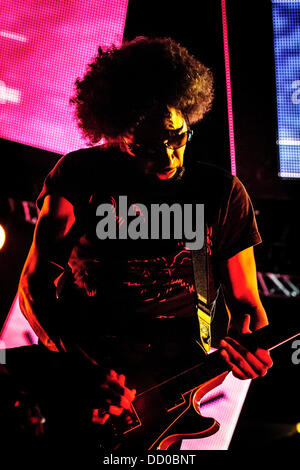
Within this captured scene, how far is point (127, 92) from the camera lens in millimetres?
1942

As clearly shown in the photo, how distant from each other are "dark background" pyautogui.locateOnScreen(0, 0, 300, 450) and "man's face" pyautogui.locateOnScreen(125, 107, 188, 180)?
22.1 inches

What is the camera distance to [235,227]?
1.86m

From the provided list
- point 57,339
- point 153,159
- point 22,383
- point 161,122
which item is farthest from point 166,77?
point 22,383

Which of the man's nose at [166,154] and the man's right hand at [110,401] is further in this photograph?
the man's nose at [166,154]

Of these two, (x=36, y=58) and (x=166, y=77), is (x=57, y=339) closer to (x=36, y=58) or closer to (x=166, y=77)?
(x=166, y=77)

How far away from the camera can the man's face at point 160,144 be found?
1675 mm

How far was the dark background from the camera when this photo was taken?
219 cm

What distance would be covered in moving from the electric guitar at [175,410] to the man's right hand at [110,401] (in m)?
0.03

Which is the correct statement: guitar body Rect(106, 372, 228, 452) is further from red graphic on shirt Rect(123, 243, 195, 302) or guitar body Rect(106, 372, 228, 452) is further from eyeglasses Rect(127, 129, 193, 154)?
eyeglasses Rect(127, 129, 193, 154)

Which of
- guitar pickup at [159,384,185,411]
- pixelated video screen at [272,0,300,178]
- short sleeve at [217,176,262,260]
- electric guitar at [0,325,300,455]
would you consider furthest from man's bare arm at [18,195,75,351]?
pixelated video screen at [272,0,300,178]

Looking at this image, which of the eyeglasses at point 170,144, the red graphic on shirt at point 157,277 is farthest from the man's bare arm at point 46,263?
the eyeglasses at point 170,144

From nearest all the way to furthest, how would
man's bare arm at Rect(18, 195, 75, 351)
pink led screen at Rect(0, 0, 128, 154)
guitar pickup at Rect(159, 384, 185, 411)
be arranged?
1. guitar pickup at Rect(159, 384, 185, 411)
2. man's bare arm at Rect(18, 195, 75, 351)
3. pink led screen at Rect(0, 0, 128, 154)

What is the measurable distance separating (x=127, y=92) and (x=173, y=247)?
0.92 meters

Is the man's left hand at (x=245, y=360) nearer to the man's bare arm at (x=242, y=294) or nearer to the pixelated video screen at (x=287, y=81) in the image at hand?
the man's bare arm at (x=242, y=294)
